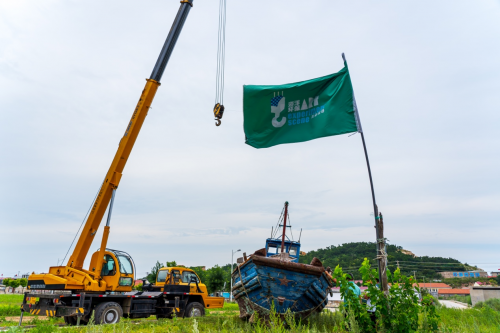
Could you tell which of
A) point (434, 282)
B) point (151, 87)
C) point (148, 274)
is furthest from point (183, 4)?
point (434, 282)

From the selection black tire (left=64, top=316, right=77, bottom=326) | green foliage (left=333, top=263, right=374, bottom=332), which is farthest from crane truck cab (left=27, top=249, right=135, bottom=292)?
green foliage (left=333, top=263, right=374, bottom=332)

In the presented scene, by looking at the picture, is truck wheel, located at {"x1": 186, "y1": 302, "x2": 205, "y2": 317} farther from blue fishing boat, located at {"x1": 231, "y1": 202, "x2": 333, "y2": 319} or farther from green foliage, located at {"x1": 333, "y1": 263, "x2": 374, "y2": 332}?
green foliage, located at {"x1": 333, "y1": 263, "x2": 374, "y2": 332}

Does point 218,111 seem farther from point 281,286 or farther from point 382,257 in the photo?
point 382,257

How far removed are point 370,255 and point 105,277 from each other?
36699mm

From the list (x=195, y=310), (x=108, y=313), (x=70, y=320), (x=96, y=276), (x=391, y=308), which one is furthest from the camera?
(x=195, y=310)

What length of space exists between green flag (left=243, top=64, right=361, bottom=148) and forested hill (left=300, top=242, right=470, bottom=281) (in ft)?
123

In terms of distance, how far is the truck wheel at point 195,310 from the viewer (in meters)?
15.9

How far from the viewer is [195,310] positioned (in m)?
16.2

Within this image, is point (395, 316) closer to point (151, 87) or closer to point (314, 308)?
point (314, 308)

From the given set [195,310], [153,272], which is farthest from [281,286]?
[153,272]

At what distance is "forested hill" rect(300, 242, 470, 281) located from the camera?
164 feet

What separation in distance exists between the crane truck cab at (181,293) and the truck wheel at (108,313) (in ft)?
8.08

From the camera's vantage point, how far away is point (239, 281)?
1129 centimetres

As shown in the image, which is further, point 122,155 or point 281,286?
point 122,155
